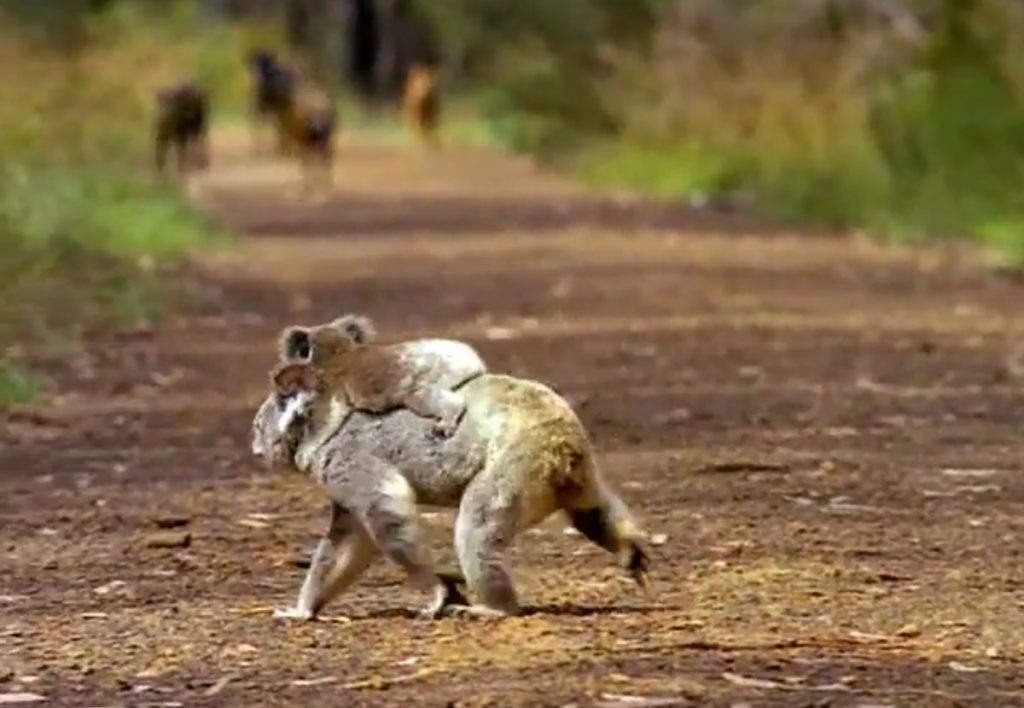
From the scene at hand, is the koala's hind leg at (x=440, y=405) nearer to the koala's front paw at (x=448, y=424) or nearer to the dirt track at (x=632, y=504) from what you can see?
the koala's front paw at (x=448, y=424)

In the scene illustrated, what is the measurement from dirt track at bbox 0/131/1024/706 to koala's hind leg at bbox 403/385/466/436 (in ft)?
1.43

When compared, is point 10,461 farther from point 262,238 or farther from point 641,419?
point 262,238

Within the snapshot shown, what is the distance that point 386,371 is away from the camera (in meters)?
6.57

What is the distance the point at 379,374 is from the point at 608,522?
585 mm

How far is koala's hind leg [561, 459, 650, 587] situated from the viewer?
21.1 ft

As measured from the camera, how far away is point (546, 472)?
627 cm

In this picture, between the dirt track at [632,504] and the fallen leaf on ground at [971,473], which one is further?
the fallen leaf on ground at [971,473]

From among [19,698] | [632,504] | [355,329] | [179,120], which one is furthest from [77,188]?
[19,698]

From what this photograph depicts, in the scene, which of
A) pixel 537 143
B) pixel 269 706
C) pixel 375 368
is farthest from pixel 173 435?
pixel 537 143

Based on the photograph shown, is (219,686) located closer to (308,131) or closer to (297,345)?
(297,345)

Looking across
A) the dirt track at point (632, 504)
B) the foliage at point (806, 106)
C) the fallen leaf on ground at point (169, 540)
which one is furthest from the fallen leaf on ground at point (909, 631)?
the foliage at point (806, 106)

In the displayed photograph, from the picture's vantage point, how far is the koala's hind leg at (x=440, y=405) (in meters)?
6.36

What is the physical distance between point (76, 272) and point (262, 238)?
755 centimetres

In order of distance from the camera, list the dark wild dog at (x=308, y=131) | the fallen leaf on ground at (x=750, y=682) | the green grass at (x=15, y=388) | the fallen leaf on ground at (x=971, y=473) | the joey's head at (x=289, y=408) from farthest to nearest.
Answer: the dark wild dog at (x=308, y=131) < the green grass at (x=15, y=388) < the fallen leaf on ground at (x=971, y=473) < the joey's head at (x=289, y=408) < the fallen leaf on ground at (x=750, y=682)
